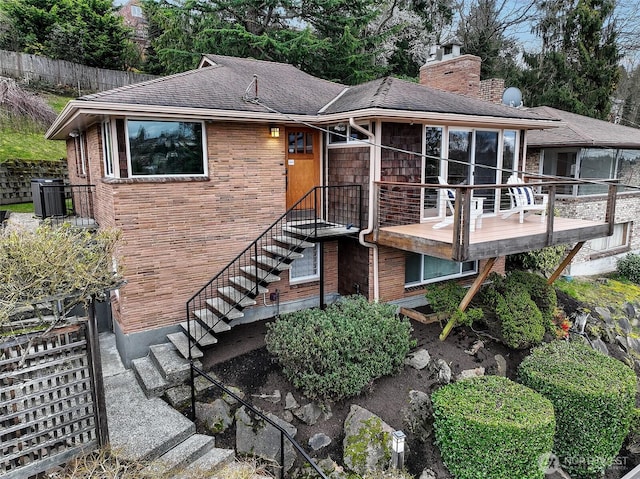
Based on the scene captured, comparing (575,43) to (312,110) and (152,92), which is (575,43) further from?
(152,92)

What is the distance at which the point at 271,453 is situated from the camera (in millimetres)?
6398

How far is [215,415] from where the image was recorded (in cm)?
684

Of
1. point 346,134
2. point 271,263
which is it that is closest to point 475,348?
point 271,263

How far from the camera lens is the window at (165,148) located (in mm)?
7902

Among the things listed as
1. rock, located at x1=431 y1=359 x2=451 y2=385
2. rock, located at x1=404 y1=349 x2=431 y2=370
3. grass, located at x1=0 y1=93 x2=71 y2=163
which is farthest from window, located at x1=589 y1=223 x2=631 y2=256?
grass, located at x1=0 y1=93 x2=71 y2=163

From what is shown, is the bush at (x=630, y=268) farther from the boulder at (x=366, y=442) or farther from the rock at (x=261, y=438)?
the rock at (x=261, y=438)

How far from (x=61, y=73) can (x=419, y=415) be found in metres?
27.6

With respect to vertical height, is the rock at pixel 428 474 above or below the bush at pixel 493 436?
below

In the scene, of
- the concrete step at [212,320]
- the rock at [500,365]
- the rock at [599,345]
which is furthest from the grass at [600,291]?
the concrete step at [212,320]

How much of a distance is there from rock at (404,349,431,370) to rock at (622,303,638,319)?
8.77m

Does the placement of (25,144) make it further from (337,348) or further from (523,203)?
(523,203)

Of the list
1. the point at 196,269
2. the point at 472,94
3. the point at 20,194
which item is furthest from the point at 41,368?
the point at 20,194

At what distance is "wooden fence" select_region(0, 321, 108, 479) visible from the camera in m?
4.34

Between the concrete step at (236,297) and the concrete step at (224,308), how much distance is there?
0.44ft
